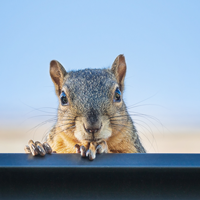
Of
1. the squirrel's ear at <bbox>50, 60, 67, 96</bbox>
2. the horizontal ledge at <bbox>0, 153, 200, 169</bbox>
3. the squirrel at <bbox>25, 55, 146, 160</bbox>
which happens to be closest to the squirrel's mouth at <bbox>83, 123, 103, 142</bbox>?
the squirrel at <bbox>25, 55, 146, 160</bbox>

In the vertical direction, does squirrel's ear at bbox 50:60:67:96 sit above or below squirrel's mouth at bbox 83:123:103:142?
above

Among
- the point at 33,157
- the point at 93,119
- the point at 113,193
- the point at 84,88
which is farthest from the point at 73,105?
the point at 113,193

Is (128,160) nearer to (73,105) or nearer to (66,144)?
(73,105)

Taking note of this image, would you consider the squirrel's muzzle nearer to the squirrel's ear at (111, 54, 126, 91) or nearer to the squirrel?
the squirrel

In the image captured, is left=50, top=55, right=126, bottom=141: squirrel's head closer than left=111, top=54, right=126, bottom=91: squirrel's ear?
Answer: Yes

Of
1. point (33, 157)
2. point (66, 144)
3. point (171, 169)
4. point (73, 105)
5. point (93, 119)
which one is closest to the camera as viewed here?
point (171, 169)
